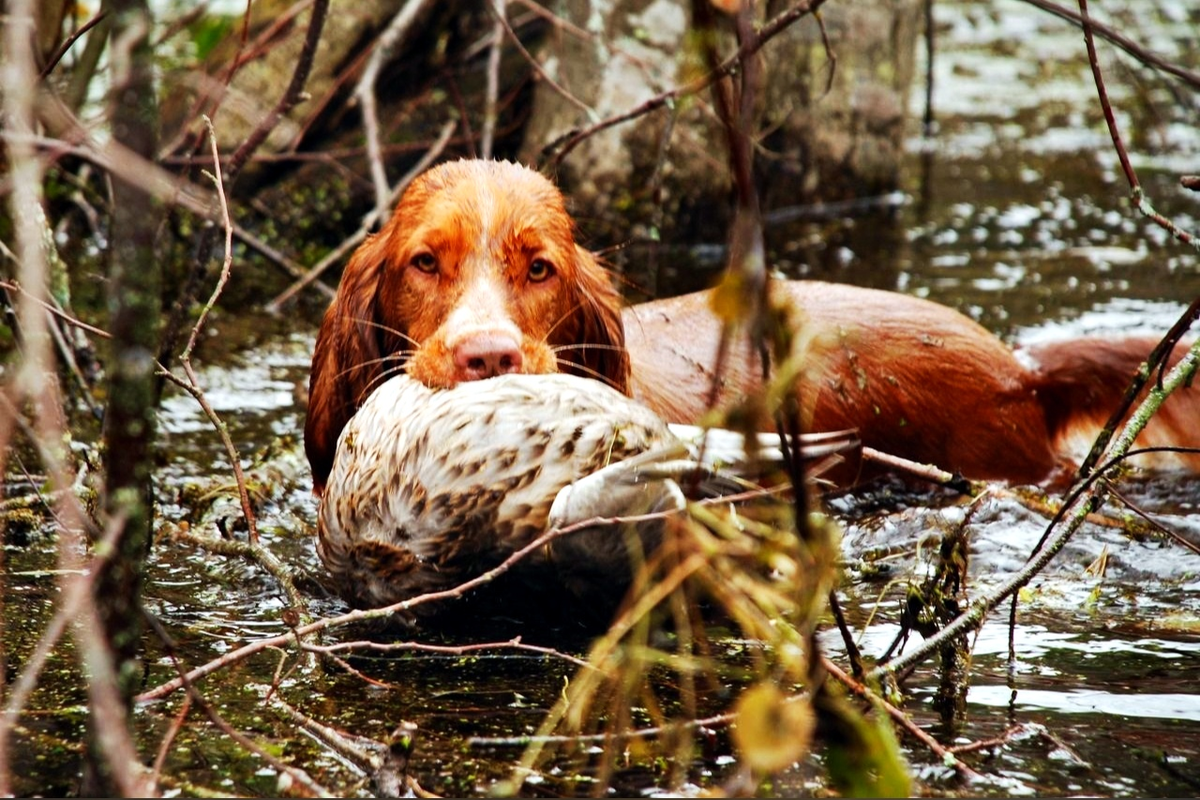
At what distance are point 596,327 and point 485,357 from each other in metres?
1.04

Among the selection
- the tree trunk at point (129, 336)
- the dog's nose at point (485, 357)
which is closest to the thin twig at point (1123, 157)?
the dog's nose at point (485, 357)

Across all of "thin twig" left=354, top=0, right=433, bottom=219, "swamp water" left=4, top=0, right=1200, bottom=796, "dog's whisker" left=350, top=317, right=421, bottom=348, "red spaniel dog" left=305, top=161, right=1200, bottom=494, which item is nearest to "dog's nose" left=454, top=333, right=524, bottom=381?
"red spaniel dog" left=305, top=161, right=1200, bottom=494

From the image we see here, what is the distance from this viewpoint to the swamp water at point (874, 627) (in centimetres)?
297

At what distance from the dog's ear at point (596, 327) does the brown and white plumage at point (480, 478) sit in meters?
1.17

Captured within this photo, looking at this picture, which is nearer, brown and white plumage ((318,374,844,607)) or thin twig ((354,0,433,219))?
brown and white plumage ((318,374,844,607))

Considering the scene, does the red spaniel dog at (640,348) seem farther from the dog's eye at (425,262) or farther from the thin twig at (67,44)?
the thin twig at (67,44)

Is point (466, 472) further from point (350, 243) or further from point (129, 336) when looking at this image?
point (350, 243)

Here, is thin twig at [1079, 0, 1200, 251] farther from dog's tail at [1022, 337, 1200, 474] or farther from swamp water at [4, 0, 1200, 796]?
dog's tail at [1022, 337, 1200, 474]

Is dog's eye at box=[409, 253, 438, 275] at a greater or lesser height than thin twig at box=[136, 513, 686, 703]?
greater

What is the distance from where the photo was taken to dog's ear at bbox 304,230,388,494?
4.75 metres

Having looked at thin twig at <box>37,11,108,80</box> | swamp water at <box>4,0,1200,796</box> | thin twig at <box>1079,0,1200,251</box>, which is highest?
thin twig at <box>37,11,108,80</box>

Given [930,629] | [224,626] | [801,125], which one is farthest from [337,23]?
[930,629]

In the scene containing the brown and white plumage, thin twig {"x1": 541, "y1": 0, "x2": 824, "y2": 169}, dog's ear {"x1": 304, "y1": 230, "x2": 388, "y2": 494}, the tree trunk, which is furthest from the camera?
dog's ear {"x1": 304, "y1": 230, "x2": 388, "y2": 494}

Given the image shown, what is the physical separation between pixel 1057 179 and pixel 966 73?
3029mm
